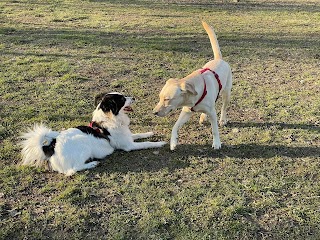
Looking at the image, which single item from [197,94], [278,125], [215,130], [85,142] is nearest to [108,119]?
[85,142]

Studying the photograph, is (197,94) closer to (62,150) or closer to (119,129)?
(119,129)

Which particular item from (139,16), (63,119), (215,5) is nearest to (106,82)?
(63,119)

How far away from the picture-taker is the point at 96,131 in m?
4.12

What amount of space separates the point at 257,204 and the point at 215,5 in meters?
11.6

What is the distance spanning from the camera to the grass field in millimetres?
3182

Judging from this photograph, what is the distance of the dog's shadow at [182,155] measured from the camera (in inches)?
157

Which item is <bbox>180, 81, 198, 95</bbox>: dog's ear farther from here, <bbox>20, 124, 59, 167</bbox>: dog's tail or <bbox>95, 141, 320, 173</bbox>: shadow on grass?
<bbox>20, 124, 59, 167</bbox>: dog's tail

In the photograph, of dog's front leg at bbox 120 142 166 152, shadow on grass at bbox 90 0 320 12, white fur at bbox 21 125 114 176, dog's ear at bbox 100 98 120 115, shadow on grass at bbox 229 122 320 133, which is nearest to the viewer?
white fur at bbox 21 125 114 176

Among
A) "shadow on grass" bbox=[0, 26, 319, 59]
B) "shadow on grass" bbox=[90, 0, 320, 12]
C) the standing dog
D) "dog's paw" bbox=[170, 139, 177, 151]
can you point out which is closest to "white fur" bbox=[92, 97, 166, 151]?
"dog's paw" bbox=[170, 139, 177, 151]

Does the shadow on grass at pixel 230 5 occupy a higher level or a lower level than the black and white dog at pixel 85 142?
higher


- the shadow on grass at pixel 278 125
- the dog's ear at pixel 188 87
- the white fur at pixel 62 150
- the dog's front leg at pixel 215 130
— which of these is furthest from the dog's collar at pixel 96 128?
the shadow on grass at pixel 278 125

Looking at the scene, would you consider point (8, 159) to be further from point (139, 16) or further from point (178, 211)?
point (139, 16)

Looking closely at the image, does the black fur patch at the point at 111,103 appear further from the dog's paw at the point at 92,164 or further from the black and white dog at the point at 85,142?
the dog's paw at the point at 92,164

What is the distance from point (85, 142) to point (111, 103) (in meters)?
0.55
